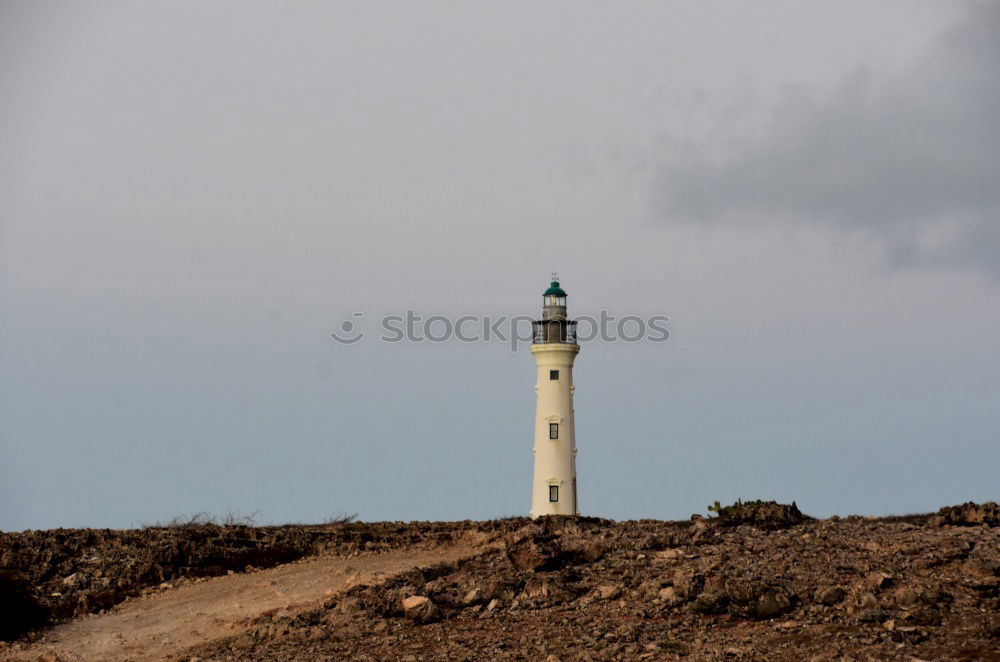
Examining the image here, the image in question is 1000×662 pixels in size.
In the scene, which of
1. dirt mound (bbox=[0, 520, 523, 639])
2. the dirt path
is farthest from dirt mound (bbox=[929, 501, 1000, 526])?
the dirt path

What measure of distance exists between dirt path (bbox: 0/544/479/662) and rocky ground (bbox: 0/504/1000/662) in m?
1.00

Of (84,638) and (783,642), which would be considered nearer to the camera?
(783,642)

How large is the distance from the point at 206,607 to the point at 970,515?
17.9 meters

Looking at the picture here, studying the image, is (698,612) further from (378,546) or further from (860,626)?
(378,546)

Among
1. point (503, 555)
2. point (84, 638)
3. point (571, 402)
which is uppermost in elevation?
point (571, 402)

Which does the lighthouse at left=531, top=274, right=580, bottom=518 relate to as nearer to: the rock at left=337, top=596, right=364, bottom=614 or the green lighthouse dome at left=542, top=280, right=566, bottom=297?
the green lighthouse dome at left=542, top=280, right=566, bottom=297

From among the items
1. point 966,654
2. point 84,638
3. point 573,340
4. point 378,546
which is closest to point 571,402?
point 573,340

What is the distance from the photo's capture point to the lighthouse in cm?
5078

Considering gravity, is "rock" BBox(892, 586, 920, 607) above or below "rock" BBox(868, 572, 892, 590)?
below

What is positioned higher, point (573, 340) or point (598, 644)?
point (573, 340)

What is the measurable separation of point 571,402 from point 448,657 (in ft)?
110

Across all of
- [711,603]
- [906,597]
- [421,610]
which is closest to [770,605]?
[711,603]

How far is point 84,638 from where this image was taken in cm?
2345

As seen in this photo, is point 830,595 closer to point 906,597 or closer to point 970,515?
point 906,597
